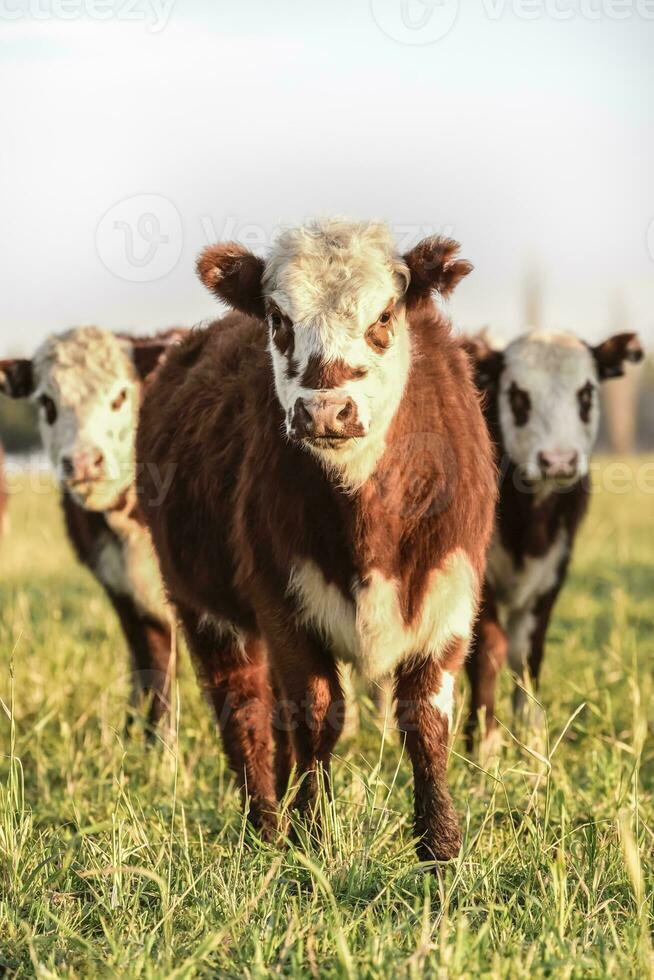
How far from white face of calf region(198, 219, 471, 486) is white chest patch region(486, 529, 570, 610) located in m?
2.57

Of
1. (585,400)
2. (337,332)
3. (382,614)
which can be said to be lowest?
(382,614)

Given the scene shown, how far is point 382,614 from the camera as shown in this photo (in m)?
3.98

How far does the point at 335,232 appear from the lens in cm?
424

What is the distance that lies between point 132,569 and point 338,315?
10.1 feet

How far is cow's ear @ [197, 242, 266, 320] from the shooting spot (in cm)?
427

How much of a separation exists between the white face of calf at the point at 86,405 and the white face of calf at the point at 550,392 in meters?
1.99

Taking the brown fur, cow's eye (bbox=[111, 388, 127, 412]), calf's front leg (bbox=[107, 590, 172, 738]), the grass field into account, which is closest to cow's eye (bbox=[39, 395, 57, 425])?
cow's eye (bbox=[111, 388, 127, 412])

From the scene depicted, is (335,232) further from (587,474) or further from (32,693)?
(32,693)

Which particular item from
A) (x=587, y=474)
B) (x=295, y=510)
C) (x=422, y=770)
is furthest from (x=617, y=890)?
(x=587, y=474)

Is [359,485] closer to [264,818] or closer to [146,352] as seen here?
[264,818]

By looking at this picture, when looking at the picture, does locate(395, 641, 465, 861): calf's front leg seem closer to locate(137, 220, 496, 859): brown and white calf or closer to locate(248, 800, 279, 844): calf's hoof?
locate(137, 220, 496, 859): brown and white calf

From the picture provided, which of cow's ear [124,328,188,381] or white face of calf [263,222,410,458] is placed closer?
white face of calf [263,222,410,458]

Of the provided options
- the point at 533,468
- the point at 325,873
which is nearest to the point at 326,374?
the point at 325,873


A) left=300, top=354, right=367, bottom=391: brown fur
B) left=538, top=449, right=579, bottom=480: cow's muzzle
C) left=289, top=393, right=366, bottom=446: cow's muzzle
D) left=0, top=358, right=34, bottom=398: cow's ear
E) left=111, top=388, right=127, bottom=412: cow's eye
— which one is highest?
left=300, top=354, right=367, bottom=391: brown fur
